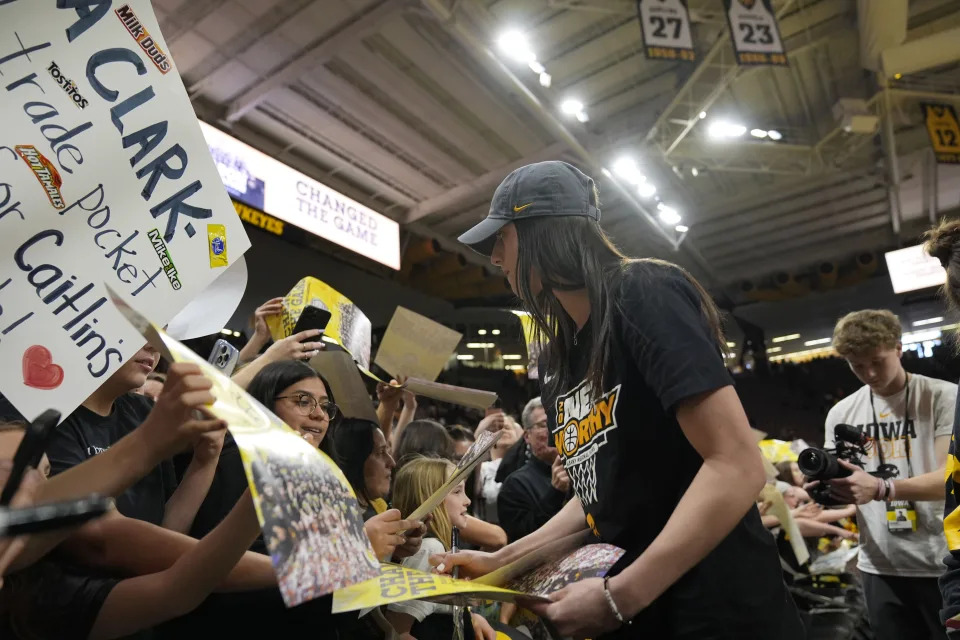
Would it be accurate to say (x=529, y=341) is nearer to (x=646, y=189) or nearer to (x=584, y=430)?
(x=584, y=430)

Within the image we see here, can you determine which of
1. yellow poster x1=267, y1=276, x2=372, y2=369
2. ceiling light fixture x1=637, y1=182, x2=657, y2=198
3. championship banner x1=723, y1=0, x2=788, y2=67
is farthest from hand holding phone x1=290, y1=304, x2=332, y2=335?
ceiling light fixture x1=637, y1=182, x2=657, y2=198

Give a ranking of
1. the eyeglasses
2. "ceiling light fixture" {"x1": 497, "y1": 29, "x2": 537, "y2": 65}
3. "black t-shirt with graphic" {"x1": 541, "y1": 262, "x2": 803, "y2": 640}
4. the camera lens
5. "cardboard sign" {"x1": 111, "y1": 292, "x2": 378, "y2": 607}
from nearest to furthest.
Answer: "cardboard sign" {"x1": 111, "y1": 292, "x2": 378, "y2": 607}
"black t-shirt with graphic" {"x1": 541, "y1": 262, "x2": 803, "y2": 640}
the eyeglasses
the camera lens
"ceiling light fixture" {"x1": 497, "y1": 29, "x2": 537, "y2": 65}

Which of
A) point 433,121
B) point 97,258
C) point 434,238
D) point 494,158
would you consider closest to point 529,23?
point 433,121

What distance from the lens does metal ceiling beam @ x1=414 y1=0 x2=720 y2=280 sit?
5.49 m

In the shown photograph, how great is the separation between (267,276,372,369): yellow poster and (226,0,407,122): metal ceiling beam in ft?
12.3

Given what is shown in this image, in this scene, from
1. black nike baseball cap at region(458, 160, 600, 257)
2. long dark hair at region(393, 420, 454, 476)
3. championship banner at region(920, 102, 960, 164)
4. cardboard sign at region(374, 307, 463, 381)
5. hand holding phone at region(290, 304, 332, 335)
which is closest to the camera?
black nike baseball cap at region(458, 160, 600, 257)

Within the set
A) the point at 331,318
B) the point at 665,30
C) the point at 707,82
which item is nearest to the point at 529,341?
the point at 331,318

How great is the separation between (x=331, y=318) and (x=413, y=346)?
1.30ft

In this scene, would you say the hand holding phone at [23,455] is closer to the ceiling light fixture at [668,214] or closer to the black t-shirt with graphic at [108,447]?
the black t-shirt with graphic at [108,447]

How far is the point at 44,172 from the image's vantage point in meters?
1.15

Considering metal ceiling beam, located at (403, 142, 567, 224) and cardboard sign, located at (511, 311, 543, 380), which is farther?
metal ceiling beam, located at (403, 142, 567, 224)

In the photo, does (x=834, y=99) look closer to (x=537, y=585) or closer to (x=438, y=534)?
(x=438, y=534)

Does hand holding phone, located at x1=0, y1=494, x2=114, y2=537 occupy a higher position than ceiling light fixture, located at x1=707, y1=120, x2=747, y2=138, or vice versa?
ceiling light fixture, located at x1=707, y1=120, x2=747, y2=138

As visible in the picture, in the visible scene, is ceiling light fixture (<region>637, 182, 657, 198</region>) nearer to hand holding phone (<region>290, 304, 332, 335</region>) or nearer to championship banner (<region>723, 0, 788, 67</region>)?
championship banner (<region>723, 0, 788, 67</region>)
